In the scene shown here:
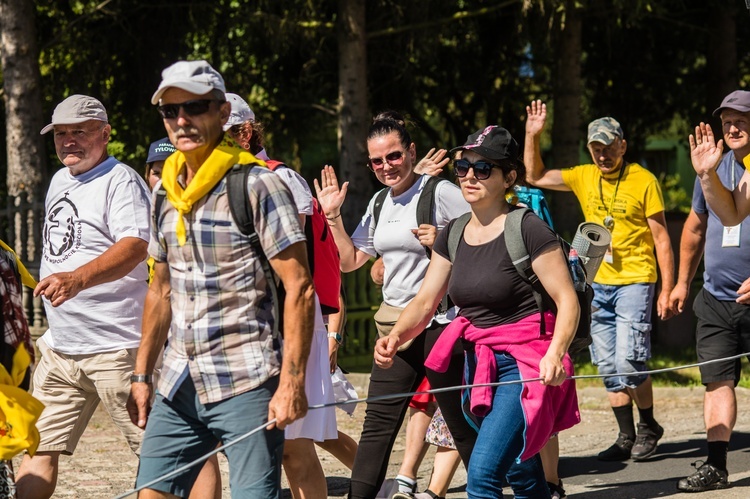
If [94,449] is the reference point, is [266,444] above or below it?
above

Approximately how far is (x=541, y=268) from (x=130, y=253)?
67.2 inches

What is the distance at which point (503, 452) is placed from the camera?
15.4ft

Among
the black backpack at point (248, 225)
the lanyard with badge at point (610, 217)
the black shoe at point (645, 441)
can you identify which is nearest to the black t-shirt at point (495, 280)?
the black backpack at point (248, 225)

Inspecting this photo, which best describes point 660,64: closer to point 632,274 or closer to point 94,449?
point 632,274

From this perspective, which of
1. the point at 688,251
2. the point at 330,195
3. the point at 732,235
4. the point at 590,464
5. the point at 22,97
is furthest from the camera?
the point at 22,97

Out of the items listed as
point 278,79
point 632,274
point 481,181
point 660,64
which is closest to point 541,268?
point 481,181

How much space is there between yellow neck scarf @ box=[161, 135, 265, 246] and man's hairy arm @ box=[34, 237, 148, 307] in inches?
40.2

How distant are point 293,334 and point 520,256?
1266 mm

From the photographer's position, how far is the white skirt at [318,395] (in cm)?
459

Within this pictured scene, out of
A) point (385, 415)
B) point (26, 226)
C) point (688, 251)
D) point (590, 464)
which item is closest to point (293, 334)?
point (385, 415)

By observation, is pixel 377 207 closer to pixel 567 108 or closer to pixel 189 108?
pixel 189 108

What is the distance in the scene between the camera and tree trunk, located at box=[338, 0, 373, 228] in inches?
521

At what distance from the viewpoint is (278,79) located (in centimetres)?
1655

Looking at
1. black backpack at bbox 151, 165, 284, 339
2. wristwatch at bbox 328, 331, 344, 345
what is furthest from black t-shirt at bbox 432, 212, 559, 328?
black backpack at bbox 151, 165, 284, 339
